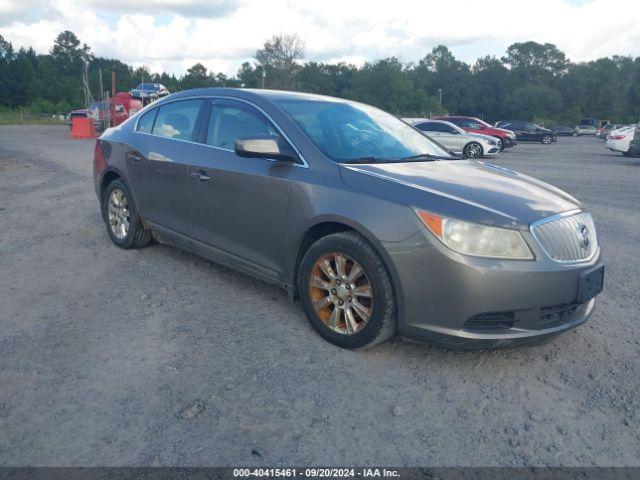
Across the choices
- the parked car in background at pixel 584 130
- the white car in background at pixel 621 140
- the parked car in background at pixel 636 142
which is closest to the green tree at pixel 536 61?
the parked car in background at pixel 584 130

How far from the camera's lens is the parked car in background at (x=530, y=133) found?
39.3m

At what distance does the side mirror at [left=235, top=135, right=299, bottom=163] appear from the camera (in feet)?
12.7

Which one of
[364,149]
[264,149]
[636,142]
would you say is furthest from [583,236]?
[636,142]

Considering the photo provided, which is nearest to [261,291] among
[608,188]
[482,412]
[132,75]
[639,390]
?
[482,412]

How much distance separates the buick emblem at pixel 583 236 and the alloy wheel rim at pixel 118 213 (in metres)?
4.06

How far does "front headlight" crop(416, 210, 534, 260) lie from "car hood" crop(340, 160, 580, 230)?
45mm

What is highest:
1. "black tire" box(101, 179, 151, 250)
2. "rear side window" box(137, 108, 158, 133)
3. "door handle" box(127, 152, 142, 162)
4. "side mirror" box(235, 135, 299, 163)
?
"rear side window" box(137, 108, 158, 133)

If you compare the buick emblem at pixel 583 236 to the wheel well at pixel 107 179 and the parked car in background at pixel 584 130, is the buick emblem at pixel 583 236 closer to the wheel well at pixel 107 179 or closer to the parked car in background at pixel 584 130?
the wheel well at pixel 107 179

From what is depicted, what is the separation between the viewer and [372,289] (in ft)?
11.2

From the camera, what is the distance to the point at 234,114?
456cm

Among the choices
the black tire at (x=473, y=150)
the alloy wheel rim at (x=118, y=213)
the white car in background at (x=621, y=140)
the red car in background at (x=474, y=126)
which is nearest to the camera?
the alloy wheel rim at (x=118, y=213)

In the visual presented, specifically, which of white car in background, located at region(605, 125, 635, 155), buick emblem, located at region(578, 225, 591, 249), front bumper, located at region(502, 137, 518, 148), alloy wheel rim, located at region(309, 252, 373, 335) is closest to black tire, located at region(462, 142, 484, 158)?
white car in background, located at region(605, 125, 635, 155)

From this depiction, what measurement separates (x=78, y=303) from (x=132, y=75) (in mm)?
94974

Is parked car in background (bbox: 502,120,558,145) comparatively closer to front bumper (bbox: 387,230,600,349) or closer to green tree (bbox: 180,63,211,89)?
front bumper (bbox: 387,230,600,349)
